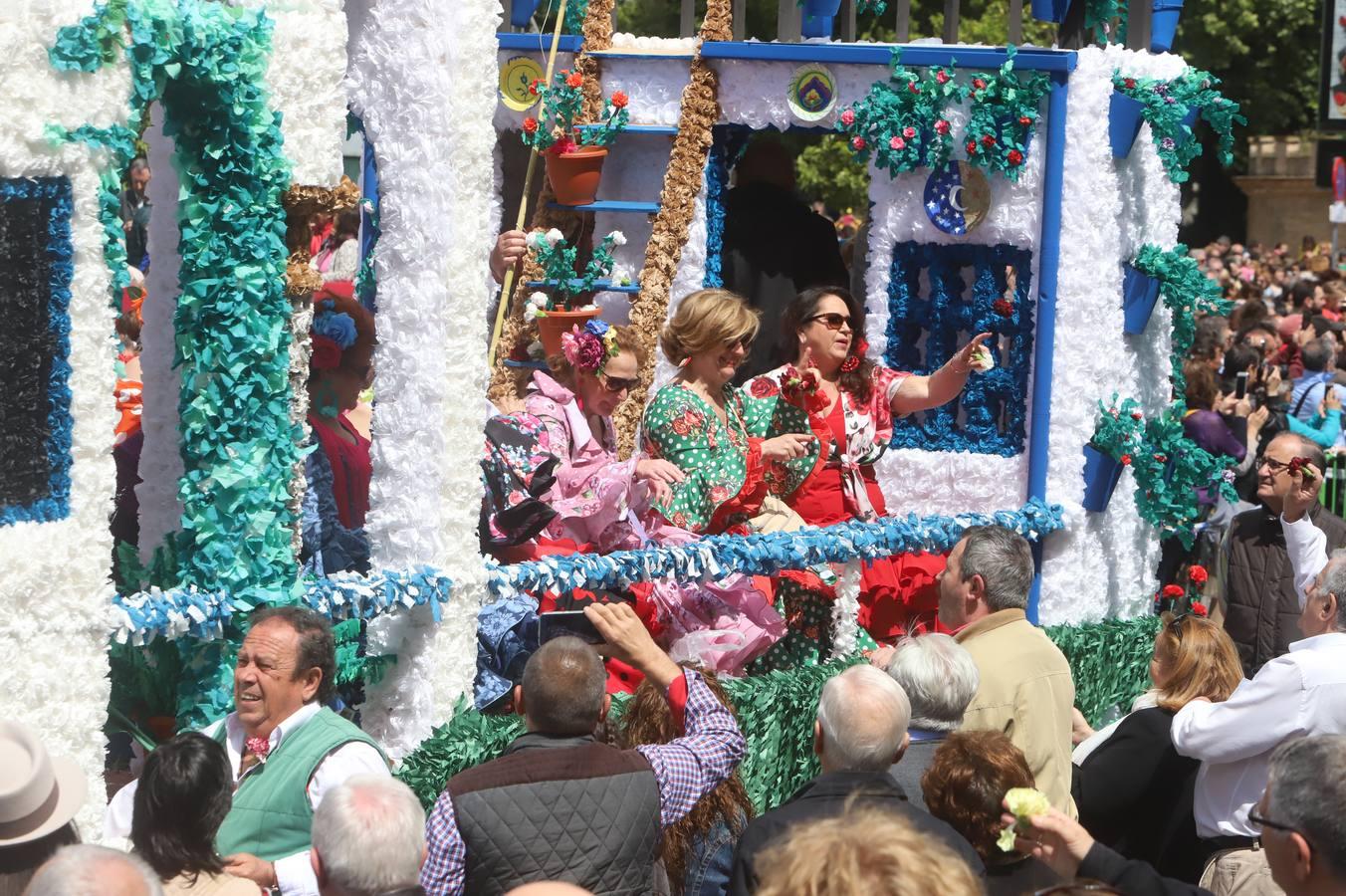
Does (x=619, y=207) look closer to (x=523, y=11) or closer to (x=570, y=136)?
(x=570, y=136)

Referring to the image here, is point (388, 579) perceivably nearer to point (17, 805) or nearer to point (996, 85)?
point (17, 805)

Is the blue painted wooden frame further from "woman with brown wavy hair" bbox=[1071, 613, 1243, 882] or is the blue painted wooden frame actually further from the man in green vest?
the man in green vest

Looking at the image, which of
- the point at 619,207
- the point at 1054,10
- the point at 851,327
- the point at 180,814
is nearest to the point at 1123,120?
the point at 1054,10

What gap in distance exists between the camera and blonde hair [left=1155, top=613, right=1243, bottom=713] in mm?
4703

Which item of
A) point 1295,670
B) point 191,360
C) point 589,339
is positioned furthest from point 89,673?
point 1295,670

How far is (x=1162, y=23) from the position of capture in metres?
8.05

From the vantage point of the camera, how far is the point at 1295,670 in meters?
4.26

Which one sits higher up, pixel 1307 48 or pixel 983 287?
pixel 1307 48

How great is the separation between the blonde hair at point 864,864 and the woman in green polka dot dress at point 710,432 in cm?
338

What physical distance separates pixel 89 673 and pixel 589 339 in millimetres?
2515

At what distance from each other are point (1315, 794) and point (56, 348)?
3.18 m

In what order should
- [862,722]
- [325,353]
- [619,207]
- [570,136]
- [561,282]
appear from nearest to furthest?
[862,722] → [325,353] → [561,282] → [570,136] → [619,207]

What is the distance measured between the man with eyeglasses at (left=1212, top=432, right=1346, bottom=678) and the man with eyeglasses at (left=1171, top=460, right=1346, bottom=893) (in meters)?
2.44

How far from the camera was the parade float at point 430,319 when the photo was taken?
455 centimetres
